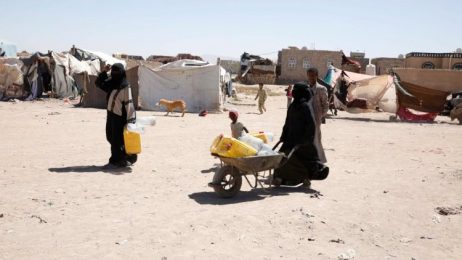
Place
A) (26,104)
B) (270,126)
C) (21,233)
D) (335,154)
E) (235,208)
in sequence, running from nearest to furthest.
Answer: (21,233) → (235,208) → (335,154) → (270,126) → (26,104)

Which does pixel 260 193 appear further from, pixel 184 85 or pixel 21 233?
pixel 184 85

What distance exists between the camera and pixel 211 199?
5820mm

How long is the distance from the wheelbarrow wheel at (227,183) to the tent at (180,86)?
12178 millimetres

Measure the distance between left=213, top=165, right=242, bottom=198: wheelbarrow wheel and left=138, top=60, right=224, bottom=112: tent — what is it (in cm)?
1218

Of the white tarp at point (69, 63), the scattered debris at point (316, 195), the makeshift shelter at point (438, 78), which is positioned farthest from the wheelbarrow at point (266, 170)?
the makeshift shelter at point (438, 78)

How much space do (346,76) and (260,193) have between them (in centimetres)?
1299

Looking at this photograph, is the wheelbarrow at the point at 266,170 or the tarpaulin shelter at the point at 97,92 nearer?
the wheelbarrow at the point at 266,170

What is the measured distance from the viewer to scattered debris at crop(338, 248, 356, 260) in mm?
4068

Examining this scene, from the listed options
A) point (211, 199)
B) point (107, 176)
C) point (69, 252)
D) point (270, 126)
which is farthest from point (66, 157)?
point (270, 126)

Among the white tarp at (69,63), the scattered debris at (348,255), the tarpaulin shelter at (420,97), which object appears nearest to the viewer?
the scattered debris at (348,255)

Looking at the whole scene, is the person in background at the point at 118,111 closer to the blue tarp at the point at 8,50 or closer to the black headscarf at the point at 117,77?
the black headscarf at the point at 117,77

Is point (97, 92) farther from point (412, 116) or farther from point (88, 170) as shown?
point (88, 170)

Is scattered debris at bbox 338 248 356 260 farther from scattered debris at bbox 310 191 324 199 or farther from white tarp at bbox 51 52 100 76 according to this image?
white tarp at bbox 51 52 100 76

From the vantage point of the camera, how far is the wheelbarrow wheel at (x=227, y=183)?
579cm
